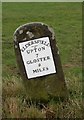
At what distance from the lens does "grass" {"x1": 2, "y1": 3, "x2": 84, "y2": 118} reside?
6.23m

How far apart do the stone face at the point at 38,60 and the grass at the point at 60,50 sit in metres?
0.23

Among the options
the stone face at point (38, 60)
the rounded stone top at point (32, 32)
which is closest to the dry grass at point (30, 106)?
the stone face at point (38, 60)

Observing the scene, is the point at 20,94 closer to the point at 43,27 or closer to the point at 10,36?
the point at 43,27

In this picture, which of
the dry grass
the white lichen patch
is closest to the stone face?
the white lichen patch

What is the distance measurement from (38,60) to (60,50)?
397cm

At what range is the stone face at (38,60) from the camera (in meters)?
6.51

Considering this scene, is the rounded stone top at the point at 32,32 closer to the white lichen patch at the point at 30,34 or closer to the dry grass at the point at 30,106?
the white lichen patch at the point at 30,34

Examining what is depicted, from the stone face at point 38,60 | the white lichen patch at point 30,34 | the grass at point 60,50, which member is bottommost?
the grass at point 60,50

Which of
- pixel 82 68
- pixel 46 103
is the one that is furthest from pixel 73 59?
pixel 46 103

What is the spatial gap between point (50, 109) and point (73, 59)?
3.69m

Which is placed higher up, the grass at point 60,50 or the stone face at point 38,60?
the stone face at point 38,60

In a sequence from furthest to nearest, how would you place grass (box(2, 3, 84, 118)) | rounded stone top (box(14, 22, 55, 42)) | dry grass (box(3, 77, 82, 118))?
rounded stone top (box(14, 22, 55, 42)) < grass (box(2, 3, 84, 118)) < dry grass (box(3, 77, 82, 118))

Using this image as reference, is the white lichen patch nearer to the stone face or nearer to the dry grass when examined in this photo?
the stone face

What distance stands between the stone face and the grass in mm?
226
